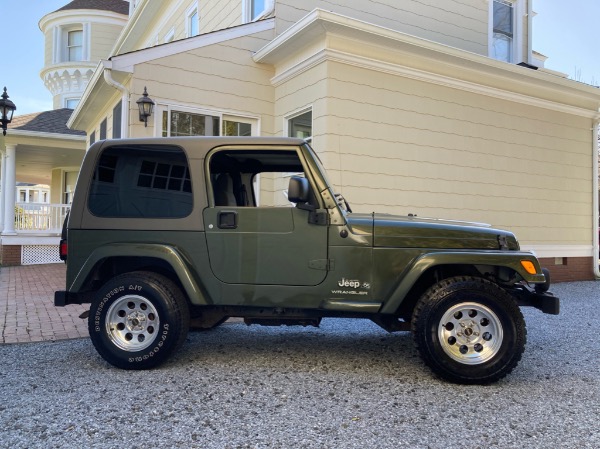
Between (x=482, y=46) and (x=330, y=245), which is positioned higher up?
(x=482, y=46)

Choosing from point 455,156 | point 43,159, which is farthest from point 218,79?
point 43,159

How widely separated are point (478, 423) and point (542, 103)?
894cm

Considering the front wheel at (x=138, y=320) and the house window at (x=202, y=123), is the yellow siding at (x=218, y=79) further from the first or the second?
the front wheel at (x=138, y=320)

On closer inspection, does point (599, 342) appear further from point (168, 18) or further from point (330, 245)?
point (168, 18)

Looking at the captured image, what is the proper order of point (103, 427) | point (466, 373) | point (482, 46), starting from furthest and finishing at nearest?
point (482, 46), point (466, 373), point (103, 427)

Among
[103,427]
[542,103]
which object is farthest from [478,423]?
[542,103]

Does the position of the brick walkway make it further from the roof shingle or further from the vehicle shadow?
the roof shingle

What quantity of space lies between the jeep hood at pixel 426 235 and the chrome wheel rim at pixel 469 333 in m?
0.53

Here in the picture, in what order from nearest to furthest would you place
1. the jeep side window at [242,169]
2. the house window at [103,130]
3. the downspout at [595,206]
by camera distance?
the jeep side window at [242,169] → the house window at [103,130] → the downspout at [595,206]

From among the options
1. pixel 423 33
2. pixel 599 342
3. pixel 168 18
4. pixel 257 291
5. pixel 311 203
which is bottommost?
pixel 599 342

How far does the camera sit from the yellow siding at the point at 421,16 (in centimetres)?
898

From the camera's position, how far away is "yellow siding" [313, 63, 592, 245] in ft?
25.4

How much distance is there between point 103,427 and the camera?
2.86 m

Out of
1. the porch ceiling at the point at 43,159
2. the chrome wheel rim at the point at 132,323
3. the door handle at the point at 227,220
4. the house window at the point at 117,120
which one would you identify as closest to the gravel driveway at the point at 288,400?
the chrome wheel rim at the point at 132,323
